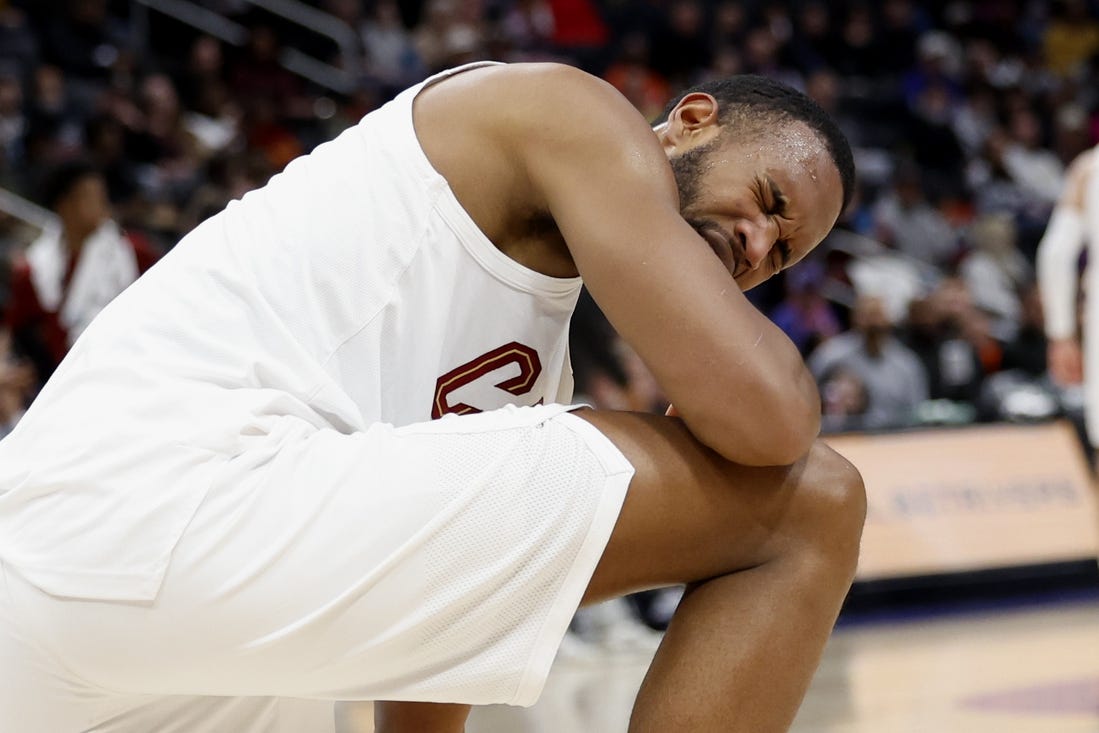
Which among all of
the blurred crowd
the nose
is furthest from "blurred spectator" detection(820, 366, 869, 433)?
the nose

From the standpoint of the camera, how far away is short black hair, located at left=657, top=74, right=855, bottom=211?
191 cm

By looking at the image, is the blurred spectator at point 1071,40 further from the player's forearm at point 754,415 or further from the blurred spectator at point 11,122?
the player's forearm at point 754,415

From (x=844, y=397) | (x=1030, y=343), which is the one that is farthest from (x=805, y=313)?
(x=1030, y=343)

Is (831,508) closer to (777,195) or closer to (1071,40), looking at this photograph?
(777,195)

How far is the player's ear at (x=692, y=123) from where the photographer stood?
194 cm

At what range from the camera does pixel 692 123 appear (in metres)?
1.96

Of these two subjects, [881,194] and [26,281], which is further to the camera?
[881,194]

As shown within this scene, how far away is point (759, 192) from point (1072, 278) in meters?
3.92

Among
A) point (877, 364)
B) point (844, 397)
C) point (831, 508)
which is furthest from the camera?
point (877, 364)

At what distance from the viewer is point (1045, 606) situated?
579 centimetres

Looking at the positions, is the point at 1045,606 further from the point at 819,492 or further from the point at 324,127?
the point at 324,127

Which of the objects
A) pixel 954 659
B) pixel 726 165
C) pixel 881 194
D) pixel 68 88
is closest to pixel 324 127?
pixel 68 88

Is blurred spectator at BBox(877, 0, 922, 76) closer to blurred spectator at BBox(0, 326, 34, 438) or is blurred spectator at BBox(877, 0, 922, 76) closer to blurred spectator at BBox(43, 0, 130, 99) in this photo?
blurred spectator at BBox(43, 0, 130, 99)

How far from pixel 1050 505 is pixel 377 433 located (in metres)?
5.21
